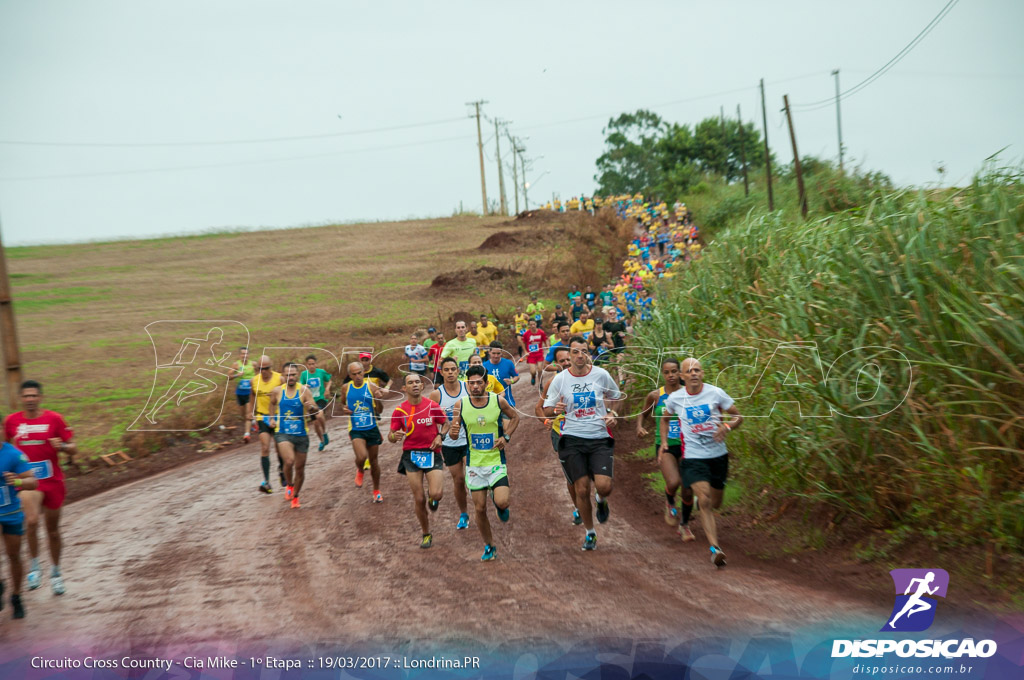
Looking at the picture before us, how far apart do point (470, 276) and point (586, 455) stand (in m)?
32.9

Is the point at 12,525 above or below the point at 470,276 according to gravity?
below

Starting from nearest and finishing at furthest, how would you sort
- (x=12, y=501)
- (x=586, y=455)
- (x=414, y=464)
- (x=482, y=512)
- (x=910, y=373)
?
(x=910, y=373) → (x=12, y=501) → (x=482, y=512) → (x=586, y=455) → (x=414, y=464)

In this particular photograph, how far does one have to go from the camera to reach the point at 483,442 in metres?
9.02

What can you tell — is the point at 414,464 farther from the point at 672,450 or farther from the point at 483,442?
the point at 672,450

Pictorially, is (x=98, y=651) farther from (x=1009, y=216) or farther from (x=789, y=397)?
(x=1009, y=216)

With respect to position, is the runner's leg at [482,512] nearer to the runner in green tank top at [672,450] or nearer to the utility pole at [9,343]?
the runner in green tank top at [672,450]

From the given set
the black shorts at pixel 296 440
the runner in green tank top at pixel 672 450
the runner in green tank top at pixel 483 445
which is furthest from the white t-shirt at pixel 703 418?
the black shorts at pixel 296 440

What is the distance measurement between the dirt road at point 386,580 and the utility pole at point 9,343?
2.30 meters

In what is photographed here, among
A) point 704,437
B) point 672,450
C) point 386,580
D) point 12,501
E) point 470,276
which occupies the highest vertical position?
point 470,276

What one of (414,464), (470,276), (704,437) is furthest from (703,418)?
(470,276)

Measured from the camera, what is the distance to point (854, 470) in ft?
27.8

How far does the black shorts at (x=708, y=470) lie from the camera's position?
8383mm

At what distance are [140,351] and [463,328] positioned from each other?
18.9 metres

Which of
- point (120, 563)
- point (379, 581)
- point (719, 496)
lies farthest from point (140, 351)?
point (719, 496)
